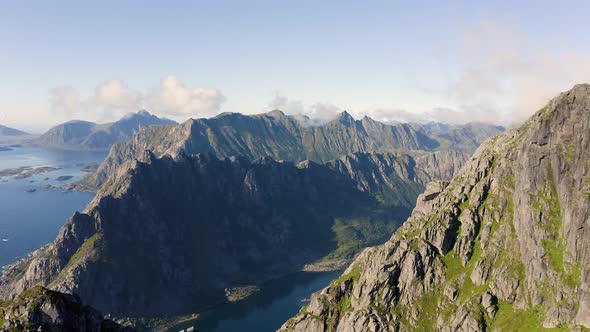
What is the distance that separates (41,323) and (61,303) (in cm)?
821

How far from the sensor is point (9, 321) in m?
137

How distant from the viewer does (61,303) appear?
14438 cm

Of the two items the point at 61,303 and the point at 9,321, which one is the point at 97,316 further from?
the point at 9,321

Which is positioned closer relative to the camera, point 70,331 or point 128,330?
point 70,331

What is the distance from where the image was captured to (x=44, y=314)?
140m

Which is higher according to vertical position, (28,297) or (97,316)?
(28,297)

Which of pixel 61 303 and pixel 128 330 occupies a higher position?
pixel 61 303

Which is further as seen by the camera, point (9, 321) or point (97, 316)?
point (97, 316)

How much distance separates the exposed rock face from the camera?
137 m

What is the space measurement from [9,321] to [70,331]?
59.8ft

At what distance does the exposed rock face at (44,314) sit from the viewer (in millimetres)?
136750

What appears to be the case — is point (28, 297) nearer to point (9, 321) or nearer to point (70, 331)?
point (9, 321)

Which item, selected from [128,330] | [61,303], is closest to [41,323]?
[61,303]

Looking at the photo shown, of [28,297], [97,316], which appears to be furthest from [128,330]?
[28,297]
